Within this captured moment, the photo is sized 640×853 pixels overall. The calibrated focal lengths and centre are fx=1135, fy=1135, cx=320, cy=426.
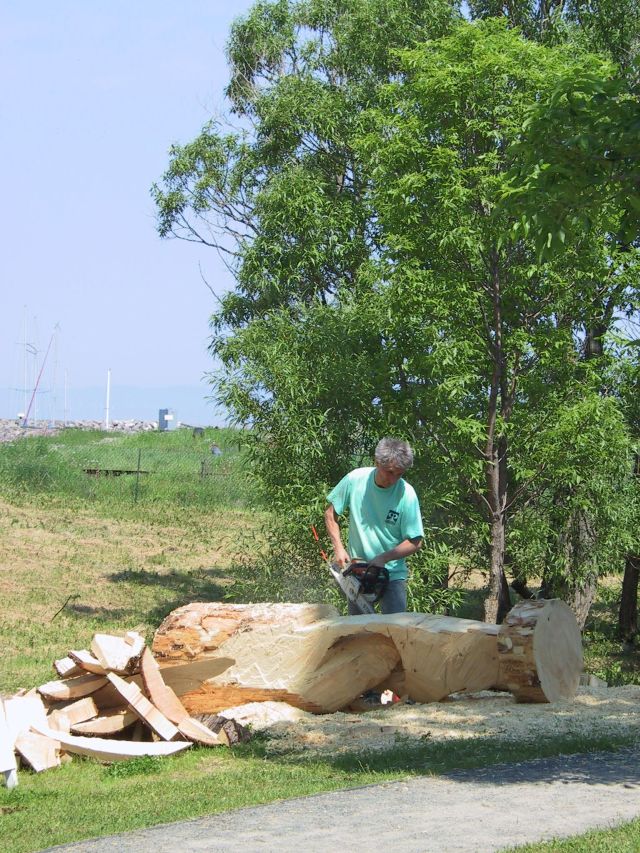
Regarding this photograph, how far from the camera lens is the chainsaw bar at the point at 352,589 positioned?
27.9ft

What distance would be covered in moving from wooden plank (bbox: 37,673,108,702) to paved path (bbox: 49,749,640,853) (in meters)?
2.62

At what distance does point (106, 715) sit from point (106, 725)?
0.22m

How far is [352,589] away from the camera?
853 centimetres

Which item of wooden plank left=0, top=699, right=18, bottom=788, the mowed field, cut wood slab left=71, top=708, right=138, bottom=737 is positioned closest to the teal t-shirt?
cut wood slab left=71, top=708, right=138, bottom=737

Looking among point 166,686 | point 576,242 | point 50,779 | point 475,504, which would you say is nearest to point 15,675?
point 166,686

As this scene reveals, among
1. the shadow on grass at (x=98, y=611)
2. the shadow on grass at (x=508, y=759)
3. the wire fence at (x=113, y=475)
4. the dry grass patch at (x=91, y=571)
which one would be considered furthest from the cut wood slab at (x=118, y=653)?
the wire fence at (x=113, y=475)

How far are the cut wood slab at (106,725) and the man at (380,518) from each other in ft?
6.22

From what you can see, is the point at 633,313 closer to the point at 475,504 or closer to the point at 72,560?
the point at 475,504

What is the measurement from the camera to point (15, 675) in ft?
35.9

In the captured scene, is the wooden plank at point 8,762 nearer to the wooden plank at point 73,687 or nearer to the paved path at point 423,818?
the wooden plank at point 73,687

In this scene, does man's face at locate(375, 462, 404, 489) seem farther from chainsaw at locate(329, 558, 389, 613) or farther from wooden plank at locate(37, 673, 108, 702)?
wooden plank at locate(37, 673, 108, 702)

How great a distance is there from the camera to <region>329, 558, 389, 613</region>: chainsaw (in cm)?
844

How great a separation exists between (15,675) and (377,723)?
4652 mm

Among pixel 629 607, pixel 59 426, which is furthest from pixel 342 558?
pixel 59 426
